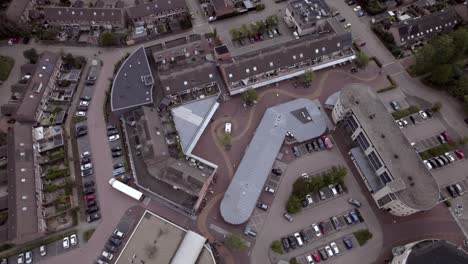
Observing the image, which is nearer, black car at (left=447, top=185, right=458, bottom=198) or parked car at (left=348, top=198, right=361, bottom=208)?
parked car at (left=348, top=198, right=361, bottom=208)

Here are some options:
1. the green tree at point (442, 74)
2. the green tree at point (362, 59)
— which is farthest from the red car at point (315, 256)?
the green tree at point (442, 74)

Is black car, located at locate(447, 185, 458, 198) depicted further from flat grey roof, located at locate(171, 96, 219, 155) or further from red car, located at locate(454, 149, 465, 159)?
flat grey roof, located at locate(171, 96, 219, 155)

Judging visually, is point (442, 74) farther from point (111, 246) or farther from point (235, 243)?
point (111, 246)

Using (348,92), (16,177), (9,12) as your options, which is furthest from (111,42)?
(348,92)

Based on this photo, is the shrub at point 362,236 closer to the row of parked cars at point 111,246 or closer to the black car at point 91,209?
the row of parked cars at point 111,246

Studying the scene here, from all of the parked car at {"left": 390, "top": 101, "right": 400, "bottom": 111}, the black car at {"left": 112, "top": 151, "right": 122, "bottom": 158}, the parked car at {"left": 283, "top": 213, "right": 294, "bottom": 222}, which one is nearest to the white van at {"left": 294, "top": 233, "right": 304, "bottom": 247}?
the parked car at {"left": 283, "top": 213, "right": 294, "bottom": 222}

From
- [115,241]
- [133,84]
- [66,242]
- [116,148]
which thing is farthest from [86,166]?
[133,84]

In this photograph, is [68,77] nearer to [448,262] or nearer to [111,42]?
[111,42]
